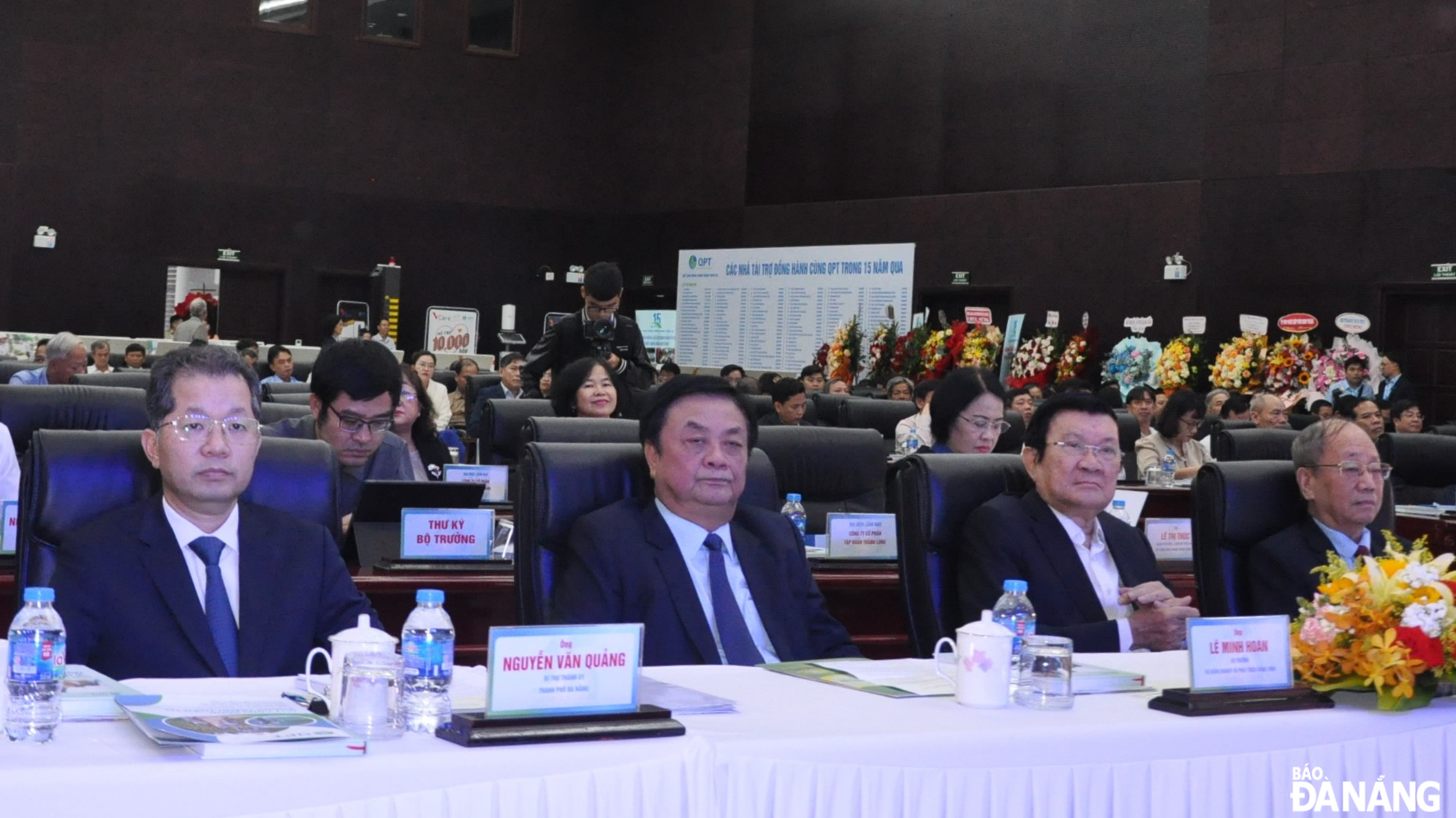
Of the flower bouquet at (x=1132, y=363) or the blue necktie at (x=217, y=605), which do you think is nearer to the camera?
the blue necktie at (x=217, y=605)

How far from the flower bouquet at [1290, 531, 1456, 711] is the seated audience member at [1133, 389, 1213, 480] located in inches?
226

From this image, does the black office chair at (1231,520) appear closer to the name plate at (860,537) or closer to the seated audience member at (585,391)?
the name plate at (860,537)

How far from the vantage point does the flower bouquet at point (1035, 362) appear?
504 inches

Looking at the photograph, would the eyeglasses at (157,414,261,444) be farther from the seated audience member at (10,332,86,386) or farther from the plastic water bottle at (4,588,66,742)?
the seated audience member at (10,332,86,386)

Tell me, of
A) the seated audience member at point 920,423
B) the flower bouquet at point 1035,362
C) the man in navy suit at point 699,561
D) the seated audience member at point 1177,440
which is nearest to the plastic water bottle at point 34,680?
the man in navy suit at point 699,561

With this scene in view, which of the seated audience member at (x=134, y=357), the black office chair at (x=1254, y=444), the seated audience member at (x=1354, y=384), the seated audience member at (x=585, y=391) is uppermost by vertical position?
the seated audience member at (x=1354, y=384)

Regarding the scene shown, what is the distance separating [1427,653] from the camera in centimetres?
225

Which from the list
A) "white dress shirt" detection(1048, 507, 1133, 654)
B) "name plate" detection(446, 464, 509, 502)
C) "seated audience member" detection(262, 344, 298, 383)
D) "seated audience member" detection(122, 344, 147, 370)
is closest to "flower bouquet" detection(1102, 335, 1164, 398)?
"seated audience member" detection(262, 344, 298, 383)

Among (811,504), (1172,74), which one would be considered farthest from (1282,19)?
(811,504)

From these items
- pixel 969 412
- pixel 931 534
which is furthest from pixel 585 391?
pixel 931 534

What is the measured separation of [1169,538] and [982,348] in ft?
28.6

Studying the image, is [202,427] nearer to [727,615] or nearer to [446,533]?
[727,615]

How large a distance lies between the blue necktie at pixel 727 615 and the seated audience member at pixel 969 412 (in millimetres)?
1958

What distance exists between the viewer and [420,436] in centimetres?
482
